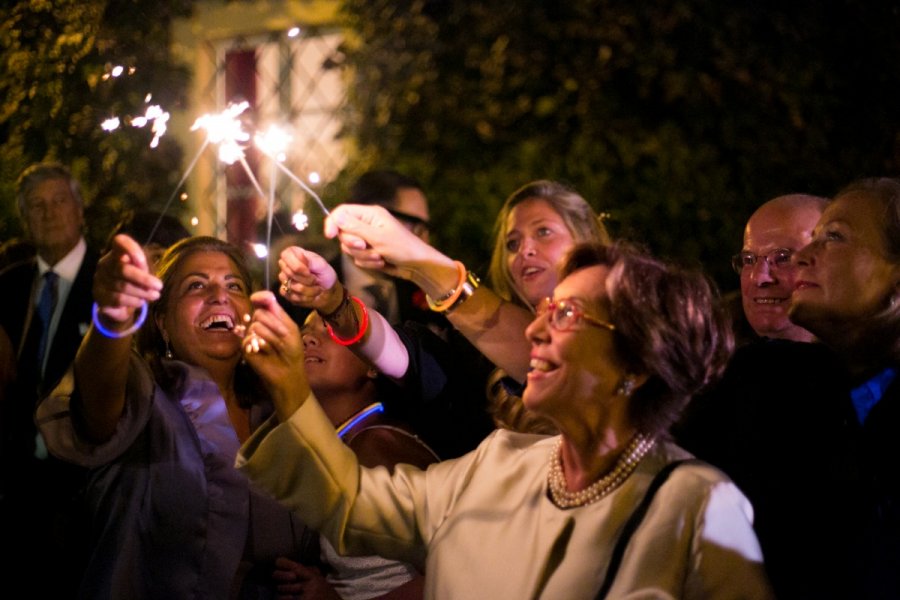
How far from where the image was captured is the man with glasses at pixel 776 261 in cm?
348

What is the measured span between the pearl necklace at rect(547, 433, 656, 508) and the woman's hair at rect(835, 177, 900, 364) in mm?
681

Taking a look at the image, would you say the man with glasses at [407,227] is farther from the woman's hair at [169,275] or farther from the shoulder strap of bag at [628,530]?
the shoulder strap of bag at [628,530]

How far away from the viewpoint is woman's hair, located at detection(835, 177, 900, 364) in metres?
2.69

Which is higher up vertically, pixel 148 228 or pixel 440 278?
pixel 148 228

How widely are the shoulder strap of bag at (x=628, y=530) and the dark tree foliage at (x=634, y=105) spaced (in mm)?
4271

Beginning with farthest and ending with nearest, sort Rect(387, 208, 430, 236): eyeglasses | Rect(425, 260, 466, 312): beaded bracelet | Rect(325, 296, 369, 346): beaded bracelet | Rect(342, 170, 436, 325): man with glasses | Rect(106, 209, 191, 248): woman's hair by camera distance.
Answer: Rect(387, 208, 430, 236): eyeglasses < Rect(342, 170, 436, 325): man with glasses < Rect(106, 209, 191, 248): woman's hair < Rect(425, 260, 466, 312): beaded bracelet < Rect(325, 296, 369, 346): beaded bracelet

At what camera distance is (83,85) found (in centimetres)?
366

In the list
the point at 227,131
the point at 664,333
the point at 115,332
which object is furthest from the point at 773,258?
the point at 115,332

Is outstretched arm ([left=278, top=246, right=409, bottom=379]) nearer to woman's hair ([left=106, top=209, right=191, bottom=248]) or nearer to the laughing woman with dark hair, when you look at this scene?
the laughing woman with dark hair

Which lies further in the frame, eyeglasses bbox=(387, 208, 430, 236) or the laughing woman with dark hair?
eyeglasses bbox=(387, 208, 430, 236)

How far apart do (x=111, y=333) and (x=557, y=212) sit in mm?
1847

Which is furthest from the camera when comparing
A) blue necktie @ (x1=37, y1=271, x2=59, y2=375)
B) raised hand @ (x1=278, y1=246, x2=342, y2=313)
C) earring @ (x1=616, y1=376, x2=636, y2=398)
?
blue necktie @ (x1=37, y1=271, x2=59, y2=375)

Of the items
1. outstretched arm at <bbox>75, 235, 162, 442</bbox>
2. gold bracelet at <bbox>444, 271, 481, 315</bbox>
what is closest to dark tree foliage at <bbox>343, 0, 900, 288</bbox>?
gold bracelet at <bbox>444, 271, 481, 315</bbox>

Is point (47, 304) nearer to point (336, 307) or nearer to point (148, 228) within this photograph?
point (148, 228)
